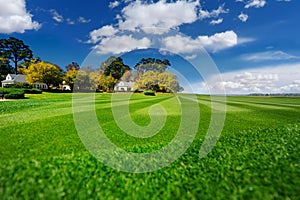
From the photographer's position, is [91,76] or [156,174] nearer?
[156,174]

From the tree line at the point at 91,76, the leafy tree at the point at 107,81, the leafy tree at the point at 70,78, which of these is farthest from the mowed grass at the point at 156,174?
the leafy tree at the point at 70,78

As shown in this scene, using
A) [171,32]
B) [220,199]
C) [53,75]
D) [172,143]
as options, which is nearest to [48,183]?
[220,199]

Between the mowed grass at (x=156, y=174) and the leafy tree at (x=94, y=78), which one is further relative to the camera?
the leafy tree at (x=94, y=78)

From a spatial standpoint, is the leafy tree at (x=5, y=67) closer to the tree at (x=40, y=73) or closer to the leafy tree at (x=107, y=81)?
the tree at (x=40, y=73)

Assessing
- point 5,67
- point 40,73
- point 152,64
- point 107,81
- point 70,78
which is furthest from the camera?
point 5,67

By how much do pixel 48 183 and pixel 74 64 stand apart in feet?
338

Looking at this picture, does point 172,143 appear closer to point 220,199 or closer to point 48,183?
point 220,199

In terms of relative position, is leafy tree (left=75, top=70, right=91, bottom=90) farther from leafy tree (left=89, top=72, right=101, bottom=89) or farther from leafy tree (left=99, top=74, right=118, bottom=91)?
leafy tree (left=99, top=74, right=118, bottom=91)

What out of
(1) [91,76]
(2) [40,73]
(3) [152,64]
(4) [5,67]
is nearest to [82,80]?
(1) [91,76]

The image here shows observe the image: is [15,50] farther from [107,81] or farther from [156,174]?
[156,174]

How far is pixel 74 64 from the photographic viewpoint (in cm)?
9944

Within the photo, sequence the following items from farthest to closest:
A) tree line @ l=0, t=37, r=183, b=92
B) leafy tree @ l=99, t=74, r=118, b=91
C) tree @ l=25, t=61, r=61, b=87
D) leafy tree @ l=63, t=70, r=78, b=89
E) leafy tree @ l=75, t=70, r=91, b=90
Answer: leafy tree @ l=63, t=70, r=78, b=89, leafy tree @ l=75, t=70, r=91, b=90, leafy tree @ l=99, t=74, r=118, b=91, tree @ l=25, t=61, r=61, b=87, tree line @ l=0, t=37, r=183, b=92

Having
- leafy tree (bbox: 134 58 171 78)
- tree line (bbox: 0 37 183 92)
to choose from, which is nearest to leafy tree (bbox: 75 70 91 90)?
tree line (bbox: 0 37 183 92)

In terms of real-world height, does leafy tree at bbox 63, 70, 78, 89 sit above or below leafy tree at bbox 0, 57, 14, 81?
below
